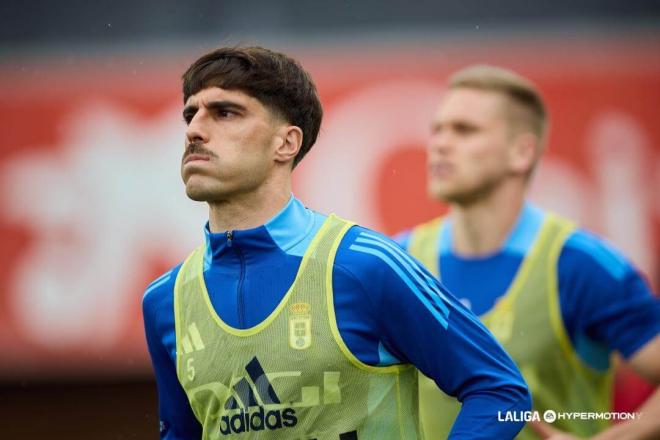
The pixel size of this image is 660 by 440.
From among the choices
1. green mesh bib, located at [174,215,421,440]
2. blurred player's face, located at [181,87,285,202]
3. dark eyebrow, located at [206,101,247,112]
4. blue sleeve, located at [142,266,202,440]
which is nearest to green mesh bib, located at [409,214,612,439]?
blue sleeve, located at [142,266,202,440]

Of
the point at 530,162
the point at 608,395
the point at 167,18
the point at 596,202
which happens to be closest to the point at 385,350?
the point at 608,395

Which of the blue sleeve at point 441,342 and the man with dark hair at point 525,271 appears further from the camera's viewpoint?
the man with dark hair at point 525,271

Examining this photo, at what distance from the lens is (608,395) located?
5.69 metres

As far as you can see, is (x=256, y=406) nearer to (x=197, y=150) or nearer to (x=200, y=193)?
(x=200, y=193)

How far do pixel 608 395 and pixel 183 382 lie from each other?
2.47 m

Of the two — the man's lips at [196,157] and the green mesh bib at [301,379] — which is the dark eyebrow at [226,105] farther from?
the green mesh bib at [301,379]

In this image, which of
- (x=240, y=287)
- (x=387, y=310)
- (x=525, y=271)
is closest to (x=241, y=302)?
(x=240, y=287)

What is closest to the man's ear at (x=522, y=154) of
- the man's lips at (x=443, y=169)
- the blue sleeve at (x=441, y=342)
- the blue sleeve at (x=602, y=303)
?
the man's lips at (x=443, y=169)

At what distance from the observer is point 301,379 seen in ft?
12.3

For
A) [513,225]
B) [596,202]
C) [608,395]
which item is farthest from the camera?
[596,202]

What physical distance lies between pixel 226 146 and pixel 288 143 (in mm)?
267

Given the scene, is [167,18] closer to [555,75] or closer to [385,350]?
[555,75]

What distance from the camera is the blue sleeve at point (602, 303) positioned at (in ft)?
17.7

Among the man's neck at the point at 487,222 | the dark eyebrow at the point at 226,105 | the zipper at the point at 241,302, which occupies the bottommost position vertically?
the zipper at the point at 241,302
